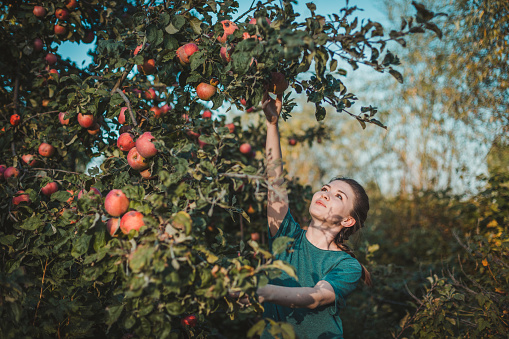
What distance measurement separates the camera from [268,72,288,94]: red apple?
1.35m

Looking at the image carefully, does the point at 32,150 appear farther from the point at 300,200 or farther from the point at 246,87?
the point at 300,200

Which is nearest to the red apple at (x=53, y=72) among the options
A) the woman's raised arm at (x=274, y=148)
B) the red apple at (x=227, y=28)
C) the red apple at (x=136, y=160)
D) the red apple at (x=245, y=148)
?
the red apple at (x=136, y=160)

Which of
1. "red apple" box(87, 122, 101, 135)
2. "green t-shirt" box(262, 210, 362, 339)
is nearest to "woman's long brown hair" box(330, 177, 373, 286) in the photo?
"green t-shirt" box(262, 210, 362, 339)

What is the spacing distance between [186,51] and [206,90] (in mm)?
163

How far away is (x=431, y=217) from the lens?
5.01 metres

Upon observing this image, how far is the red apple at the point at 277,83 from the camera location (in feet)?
4.43

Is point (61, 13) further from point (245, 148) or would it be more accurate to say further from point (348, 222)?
point (348, 222)

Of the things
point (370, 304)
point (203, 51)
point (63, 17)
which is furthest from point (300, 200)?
point (63, 17)

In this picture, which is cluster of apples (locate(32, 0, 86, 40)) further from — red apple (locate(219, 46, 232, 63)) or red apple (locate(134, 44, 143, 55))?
red apple (locate(219, 46, 232, 63))

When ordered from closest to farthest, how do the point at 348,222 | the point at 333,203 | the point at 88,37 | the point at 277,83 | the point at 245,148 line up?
1. the point at 277,83
2. the point at 333,203
3. the point at 348,222
4. the point at 88,37
5. the point at 245,148

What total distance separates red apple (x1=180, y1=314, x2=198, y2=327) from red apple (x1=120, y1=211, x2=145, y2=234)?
1.86ft

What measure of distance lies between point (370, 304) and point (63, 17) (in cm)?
292

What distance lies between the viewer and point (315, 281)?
4.93 feet

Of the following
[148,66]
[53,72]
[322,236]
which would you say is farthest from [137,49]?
[322,236]
